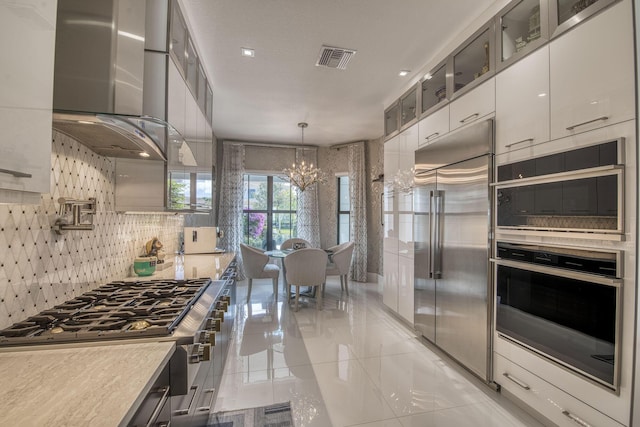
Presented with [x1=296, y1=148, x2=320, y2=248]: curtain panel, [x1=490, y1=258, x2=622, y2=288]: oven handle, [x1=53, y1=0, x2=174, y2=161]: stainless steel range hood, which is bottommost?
[x1=490, y1=258, x2=622, y2=288]: oven handle

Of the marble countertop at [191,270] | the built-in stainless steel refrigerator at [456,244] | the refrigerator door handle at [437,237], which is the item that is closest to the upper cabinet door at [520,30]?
the built-in stainless steel refrigerator at [456,244]

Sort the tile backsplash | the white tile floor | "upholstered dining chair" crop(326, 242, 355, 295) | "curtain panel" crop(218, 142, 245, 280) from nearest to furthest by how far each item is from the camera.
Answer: the tile backsplash, the white tile floor, "upholstered dining chair" crop(326, 242, 355, 295), "curtain panel" crop(218, 142, 245, 280)

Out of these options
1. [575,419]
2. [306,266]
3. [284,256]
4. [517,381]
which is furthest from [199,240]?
[575,419]

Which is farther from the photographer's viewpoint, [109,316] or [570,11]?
[570,11]

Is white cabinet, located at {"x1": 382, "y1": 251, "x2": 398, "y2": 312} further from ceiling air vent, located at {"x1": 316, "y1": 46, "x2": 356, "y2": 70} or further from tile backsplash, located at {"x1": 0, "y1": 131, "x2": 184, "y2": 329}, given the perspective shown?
tile backsplash, located at {"x1": 0, "y1": 131, "x2": 184, "y2": 329}

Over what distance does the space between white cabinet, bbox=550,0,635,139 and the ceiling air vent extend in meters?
1.73

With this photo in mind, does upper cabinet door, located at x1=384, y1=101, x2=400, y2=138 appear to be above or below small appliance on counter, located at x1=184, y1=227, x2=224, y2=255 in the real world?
above

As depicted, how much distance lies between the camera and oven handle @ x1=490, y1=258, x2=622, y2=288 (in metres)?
1.45

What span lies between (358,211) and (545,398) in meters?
4.59

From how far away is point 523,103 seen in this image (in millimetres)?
1997

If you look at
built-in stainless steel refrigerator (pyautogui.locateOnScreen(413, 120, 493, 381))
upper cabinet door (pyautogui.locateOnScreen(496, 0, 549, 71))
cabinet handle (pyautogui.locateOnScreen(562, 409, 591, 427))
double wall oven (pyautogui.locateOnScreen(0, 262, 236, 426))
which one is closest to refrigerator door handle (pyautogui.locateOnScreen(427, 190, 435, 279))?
built-in stainless steel refrigerator (pyautogui.locateOnScreen(413, 120, 493, 381))

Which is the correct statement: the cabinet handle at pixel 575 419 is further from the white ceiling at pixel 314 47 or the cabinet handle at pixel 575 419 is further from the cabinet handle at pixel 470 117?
the white ceiling at pixel 314 47

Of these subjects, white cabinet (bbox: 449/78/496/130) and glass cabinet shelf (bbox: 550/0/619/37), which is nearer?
glass cabinet shelf (bbox: 550/0/619/37)

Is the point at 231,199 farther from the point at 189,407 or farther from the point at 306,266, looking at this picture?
the point at 189,407
